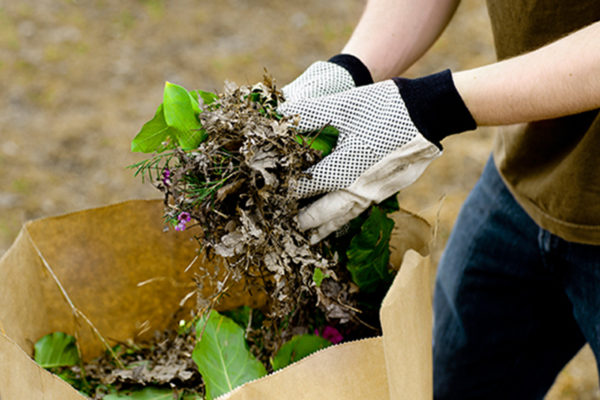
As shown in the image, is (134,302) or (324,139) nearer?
(324,139)

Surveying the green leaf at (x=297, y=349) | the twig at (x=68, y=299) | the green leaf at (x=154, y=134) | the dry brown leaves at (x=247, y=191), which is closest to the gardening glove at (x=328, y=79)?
the dry brown leaves at (x=247, y=191)

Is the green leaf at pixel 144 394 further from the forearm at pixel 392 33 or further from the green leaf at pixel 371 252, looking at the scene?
the forearm at pixel 392 33

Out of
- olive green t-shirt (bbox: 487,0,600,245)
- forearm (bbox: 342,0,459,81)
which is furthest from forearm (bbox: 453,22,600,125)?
forearm (bbox: 342,0,459,81)

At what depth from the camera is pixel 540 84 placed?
817 millimetres

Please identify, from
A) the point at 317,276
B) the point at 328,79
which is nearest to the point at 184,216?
the point at 317,276

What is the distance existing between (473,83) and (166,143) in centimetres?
47

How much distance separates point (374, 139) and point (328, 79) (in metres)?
0.17

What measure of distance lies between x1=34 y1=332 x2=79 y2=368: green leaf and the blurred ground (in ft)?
5.18

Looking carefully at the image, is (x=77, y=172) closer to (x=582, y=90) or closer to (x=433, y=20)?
(x=433, y=20)

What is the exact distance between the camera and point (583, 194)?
965mm

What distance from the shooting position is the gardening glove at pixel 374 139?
2.81 feet

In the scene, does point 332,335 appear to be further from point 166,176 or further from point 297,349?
point 166,176

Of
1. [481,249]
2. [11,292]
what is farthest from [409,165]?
[11,292]

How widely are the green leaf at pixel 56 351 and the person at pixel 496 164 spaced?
0.52 meters
